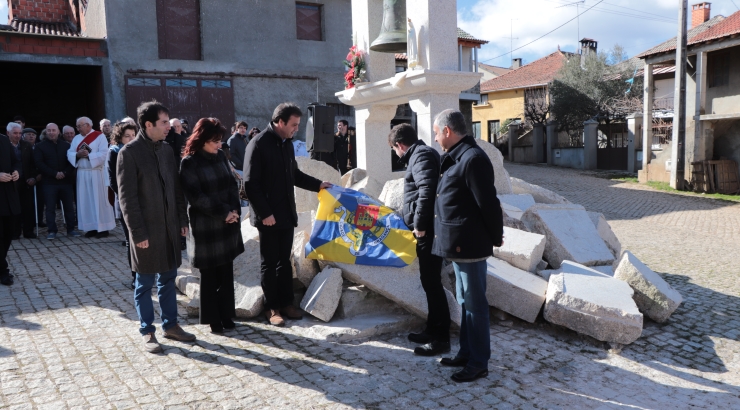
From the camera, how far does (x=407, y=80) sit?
22.1 feet

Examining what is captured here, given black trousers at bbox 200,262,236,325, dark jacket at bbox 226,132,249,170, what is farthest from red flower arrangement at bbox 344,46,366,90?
black trousers at bbox 200,262,236,325

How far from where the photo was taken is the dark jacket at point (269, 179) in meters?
4.62

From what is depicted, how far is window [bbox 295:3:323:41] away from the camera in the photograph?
701 inches

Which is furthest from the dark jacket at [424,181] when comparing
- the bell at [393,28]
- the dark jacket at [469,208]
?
the bell at [393,28]

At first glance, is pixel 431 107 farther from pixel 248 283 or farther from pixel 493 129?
pixel 493 129

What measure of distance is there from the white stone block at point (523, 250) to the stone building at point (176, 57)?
41.9ft

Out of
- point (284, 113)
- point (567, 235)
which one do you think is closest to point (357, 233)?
point (284, 113)

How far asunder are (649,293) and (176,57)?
1475 centimetres

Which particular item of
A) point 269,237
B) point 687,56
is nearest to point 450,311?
point 269,237

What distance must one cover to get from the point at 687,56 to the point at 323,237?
60.6 feet

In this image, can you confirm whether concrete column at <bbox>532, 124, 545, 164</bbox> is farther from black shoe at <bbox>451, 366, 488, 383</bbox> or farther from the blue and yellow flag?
black shoe at <bbox>451, 366, 488, 383</bbox>

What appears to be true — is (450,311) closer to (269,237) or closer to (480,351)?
(480,351)

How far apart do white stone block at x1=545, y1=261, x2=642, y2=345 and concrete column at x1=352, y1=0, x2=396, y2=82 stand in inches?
163

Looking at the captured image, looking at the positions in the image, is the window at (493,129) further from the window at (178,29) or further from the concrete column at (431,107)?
the concrete column at (431,107)
